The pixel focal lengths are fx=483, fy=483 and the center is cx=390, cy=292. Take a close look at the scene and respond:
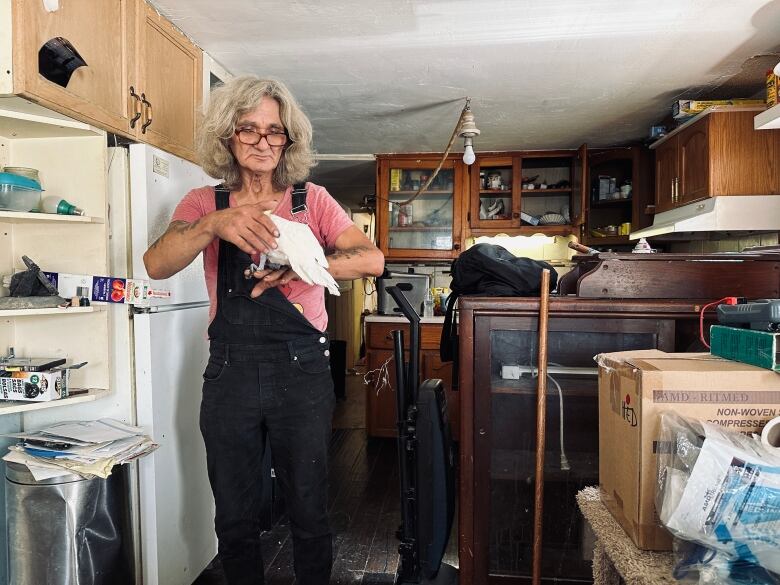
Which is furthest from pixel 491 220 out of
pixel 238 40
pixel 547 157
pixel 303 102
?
pixel 238 40

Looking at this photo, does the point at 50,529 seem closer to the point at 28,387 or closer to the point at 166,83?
the point at 28,387

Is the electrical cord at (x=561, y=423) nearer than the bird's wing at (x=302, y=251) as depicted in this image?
No

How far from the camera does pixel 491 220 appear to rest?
363 cm

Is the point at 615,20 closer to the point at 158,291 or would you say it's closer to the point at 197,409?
the point at 158,291

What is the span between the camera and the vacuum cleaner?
142 centimetres

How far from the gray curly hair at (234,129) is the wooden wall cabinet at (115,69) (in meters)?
0.37

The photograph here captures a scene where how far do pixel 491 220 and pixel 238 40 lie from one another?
2.25 m

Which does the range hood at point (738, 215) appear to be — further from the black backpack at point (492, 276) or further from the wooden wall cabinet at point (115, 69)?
the wooden wall cabinet at point (115, 69)

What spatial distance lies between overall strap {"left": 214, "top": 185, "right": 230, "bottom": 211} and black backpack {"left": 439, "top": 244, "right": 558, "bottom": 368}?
0.71 metres

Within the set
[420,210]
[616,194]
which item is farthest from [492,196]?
[616,194]

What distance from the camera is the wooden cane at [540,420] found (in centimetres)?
132

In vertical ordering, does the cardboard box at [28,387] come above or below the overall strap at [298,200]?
below

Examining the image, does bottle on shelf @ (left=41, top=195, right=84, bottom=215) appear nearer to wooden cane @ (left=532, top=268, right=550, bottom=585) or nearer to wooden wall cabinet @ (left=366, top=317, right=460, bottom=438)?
wooden cane @ (left=532, top=268, right=550, bottom=585)

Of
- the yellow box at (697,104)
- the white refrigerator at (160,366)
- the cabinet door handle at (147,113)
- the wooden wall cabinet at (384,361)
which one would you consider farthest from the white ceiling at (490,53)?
the wooden wall cabinet at (384,361)
